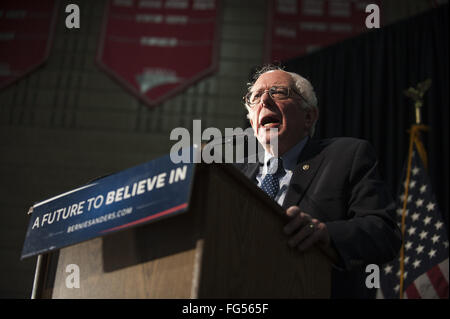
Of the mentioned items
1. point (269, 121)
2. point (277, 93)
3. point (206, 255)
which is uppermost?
point (277, 93)

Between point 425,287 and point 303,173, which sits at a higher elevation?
point 303,173

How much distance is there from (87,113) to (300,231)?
16.1ft

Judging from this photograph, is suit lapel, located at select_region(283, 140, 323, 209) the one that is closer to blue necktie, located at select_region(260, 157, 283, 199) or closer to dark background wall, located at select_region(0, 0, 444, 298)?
blue necktie, located at select_region(260, 157, 283, 199)

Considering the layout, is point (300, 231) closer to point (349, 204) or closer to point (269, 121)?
point (349, 204)

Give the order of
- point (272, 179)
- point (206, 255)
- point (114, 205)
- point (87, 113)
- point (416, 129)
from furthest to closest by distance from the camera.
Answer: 1. point (87, 113)
2. point (416, 129)
3. point (272, 179)
4. point (114, 205)
5. point (206, 255)

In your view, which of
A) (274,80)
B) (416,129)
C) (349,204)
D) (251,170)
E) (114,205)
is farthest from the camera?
(416,129)

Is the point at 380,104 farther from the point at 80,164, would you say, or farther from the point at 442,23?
the point at 80,164

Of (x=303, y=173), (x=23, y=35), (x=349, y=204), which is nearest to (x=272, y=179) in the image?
(x=303, y=173)

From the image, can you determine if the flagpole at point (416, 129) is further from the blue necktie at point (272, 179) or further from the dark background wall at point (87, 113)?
the blue necktie at point (272, 179)

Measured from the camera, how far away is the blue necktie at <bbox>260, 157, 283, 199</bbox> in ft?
5.04

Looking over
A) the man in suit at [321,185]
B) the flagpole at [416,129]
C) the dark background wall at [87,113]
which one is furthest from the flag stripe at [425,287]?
the dark background wall at [87,113]

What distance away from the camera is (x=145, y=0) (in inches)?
229

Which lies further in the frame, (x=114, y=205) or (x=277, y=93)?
(x=277, y=93)

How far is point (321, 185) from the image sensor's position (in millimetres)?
1448
